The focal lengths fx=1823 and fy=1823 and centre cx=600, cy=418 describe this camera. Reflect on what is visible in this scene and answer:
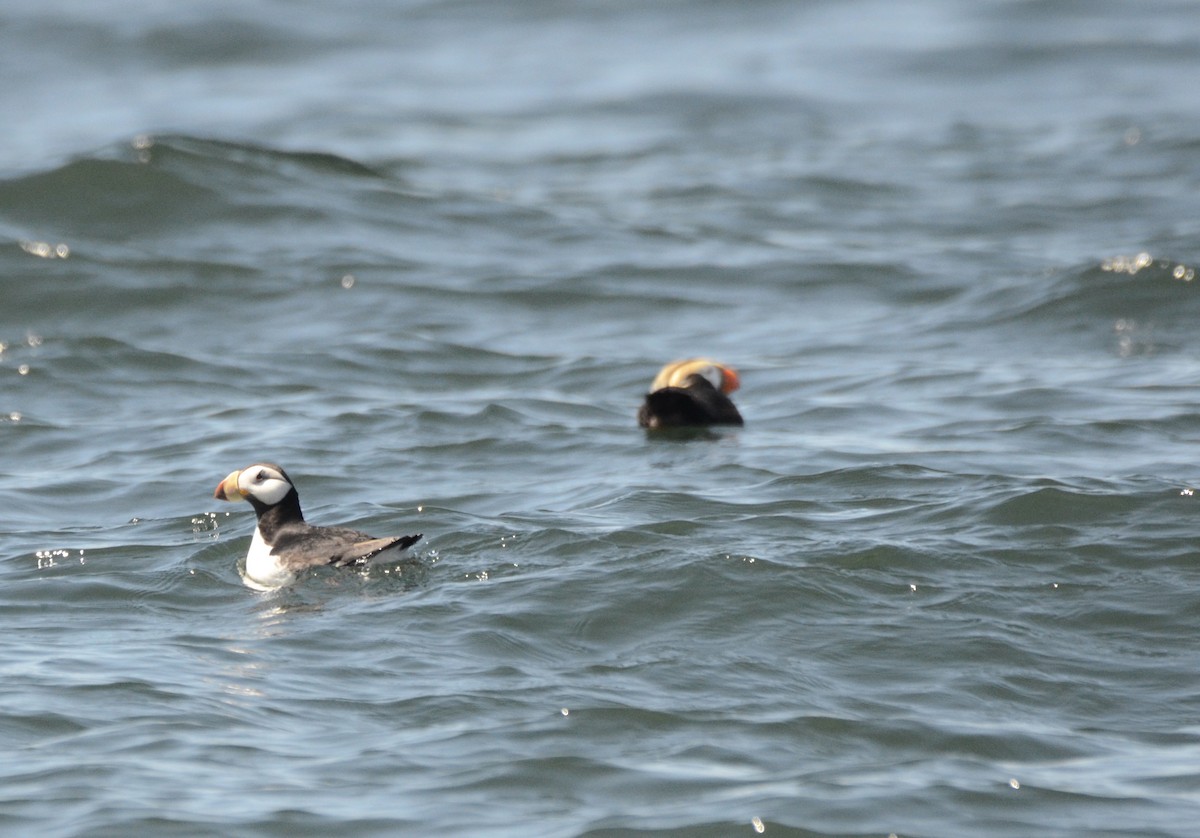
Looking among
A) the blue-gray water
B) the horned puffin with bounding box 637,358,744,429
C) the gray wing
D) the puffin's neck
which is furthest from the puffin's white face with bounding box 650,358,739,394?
the gray wing

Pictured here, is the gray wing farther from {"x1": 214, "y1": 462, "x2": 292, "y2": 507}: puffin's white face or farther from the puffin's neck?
{"x1": 214, "y1": 462, "x2": 292, "y2": 507}: puffin's white face

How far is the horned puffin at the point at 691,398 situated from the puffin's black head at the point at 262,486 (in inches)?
149

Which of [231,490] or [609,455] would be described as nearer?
[231,490]

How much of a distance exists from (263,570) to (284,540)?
19 cm

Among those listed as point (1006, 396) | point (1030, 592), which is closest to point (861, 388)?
point (1006, 396)

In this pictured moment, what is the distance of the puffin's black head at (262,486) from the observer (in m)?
9.62

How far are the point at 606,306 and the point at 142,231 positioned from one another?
208 inches

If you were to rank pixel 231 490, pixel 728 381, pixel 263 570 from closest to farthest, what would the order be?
pixel 263 570, pixel 231 490, pixel 728 381

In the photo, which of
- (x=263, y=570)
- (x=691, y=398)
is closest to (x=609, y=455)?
(x=691, y=398)

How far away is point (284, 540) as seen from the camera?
9.34m

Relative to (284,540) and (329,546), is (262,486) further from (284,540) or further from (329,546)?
Answer: (329,546)

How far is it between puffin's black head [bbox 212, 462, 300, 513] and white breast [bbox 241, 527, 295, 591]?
18cm

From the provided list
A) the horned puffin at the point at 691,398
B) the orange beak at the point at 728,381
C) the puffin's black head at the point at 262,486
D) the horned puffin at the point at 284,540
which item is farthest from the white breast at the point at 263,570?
the orange beak at the point at 728,381

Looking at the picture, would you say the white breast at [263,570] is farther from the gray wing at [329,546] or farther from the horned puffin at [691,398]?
the horned puffin at [691,398]
